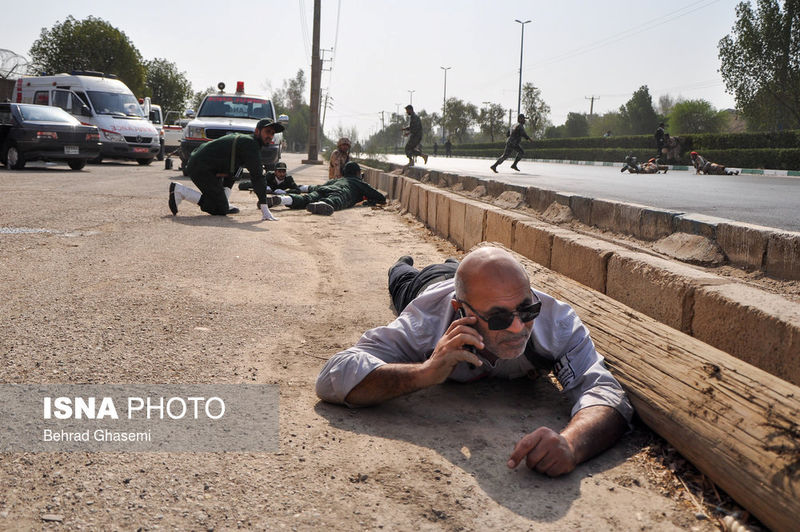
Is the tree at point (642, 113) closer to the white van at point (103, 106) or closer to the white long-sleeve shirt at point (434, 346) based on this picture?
the white van at point (103, 106)

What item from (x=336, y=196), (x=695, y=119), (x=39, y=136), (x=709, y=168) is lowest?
(x=336, y=196)

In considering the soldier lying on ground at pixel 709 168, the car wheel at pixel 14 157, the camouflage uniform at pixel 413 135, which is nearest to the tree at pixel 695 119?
the soldier lying on ground at pixel 709 168

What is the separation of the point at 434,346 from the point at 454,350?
0.39 meters

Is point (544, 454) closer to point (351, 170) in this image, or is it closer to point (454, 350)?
point (454, 350)

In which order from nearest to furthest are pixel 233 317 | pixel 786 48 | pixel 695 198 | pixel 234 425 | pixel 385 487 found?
pixel 385 487
pixel 234 425
pixel 233 317
pixel 695 198
pixel 786 48

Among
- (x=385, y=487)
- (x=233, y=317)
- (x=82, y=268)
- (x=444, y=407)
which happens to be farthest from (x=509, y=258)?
Result: (x=82, y=268)

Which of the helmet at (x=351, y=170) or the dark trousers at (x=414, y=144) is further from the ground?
the dark trousers at (x=414, y=144)

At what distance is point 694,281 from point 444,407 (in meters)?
1.20

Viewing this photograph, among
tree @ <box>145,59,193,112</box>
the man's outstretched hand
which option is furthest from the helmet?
tree @ <box>145,59,193,112</box>

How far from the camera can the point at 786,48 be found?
118 ft

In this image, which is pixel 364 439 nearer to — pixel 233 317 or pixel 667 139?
pixel 233 317

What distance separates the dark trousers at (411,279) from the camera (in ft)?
11.7

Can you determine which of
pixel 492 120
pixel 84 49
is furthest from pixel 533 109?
pixel 84 49

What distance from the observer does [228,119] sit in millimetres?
14938
